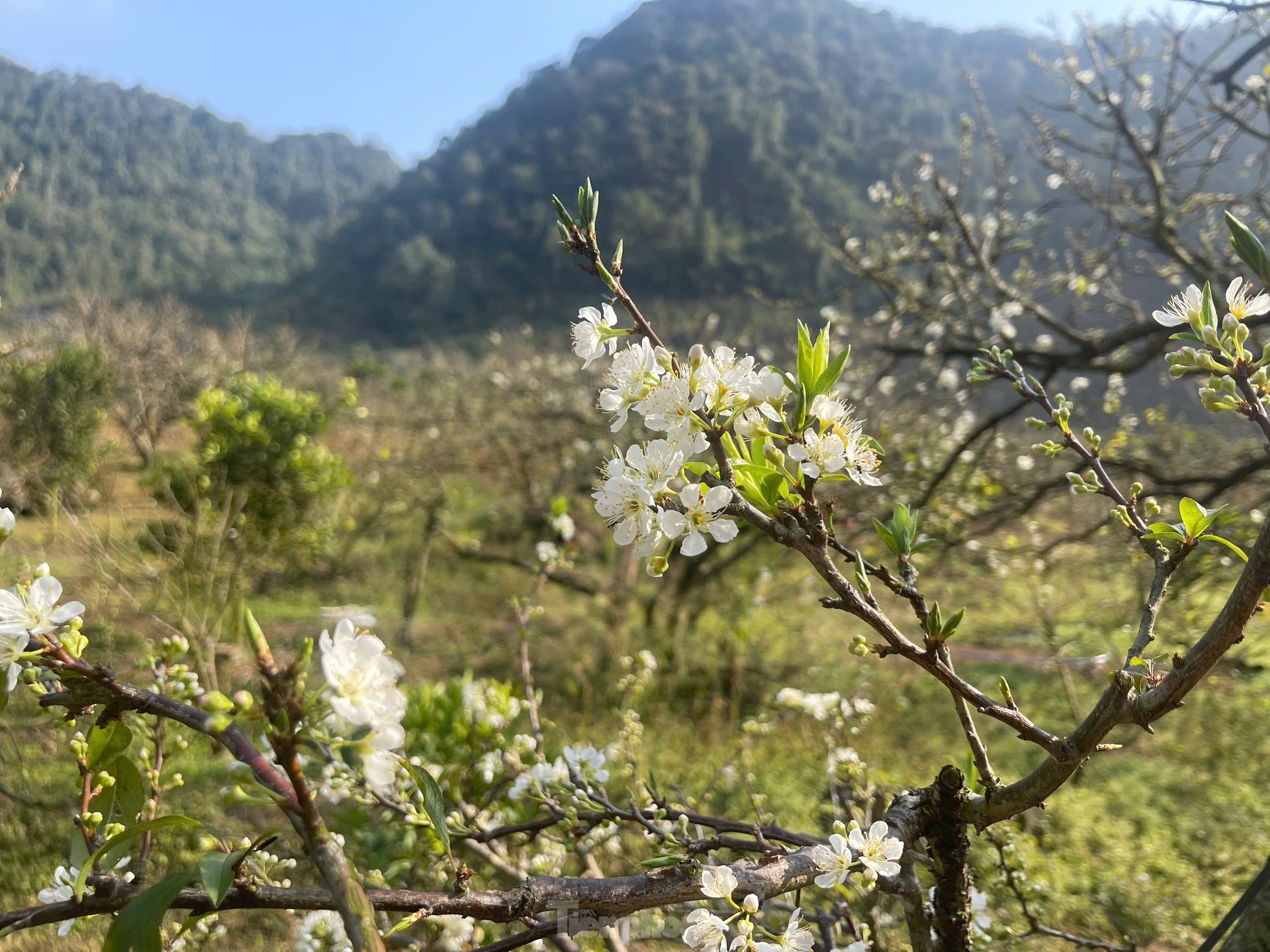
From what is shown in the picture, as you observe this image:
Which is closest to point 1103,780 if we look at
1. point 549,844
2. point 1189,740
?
point 1189,740

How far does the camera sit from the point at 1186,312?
723 mm

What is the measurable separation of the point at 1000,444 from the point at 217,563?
593 cm

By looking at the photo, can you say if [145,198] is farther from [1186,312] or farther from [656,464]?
[1186,312]

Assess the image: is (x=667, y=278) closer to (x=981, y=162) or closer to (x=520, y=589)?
(x=981, y=162)

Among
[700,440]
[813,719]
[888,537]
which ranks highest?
[700,440]

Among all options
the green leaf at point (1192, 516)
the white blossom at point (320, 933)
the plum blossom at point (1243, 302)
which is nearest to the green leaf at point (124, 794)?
the white blossom at point (320, 933)

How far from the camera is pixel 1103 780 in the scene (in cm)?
409

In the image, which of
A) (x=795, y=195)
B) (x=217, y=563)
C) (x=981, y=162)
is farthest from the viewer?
(x=795, y=195)

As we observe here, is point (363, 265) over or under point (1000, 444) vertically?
over

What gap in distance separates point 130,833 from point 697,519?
568 mm

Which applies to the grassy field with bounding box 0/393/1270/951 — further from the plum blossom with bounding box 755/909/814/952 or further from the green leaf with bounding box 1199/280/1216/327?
the green leaf with bounding box 1199/280/1216/327

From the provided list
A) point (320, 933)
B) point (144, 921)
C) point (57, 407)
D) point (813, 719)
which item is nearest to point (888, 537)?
point (144, 921)

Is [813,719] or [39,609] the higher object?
[39,609]

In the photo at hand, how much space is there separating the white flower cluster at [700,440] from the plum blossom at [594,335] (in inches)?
2.0
